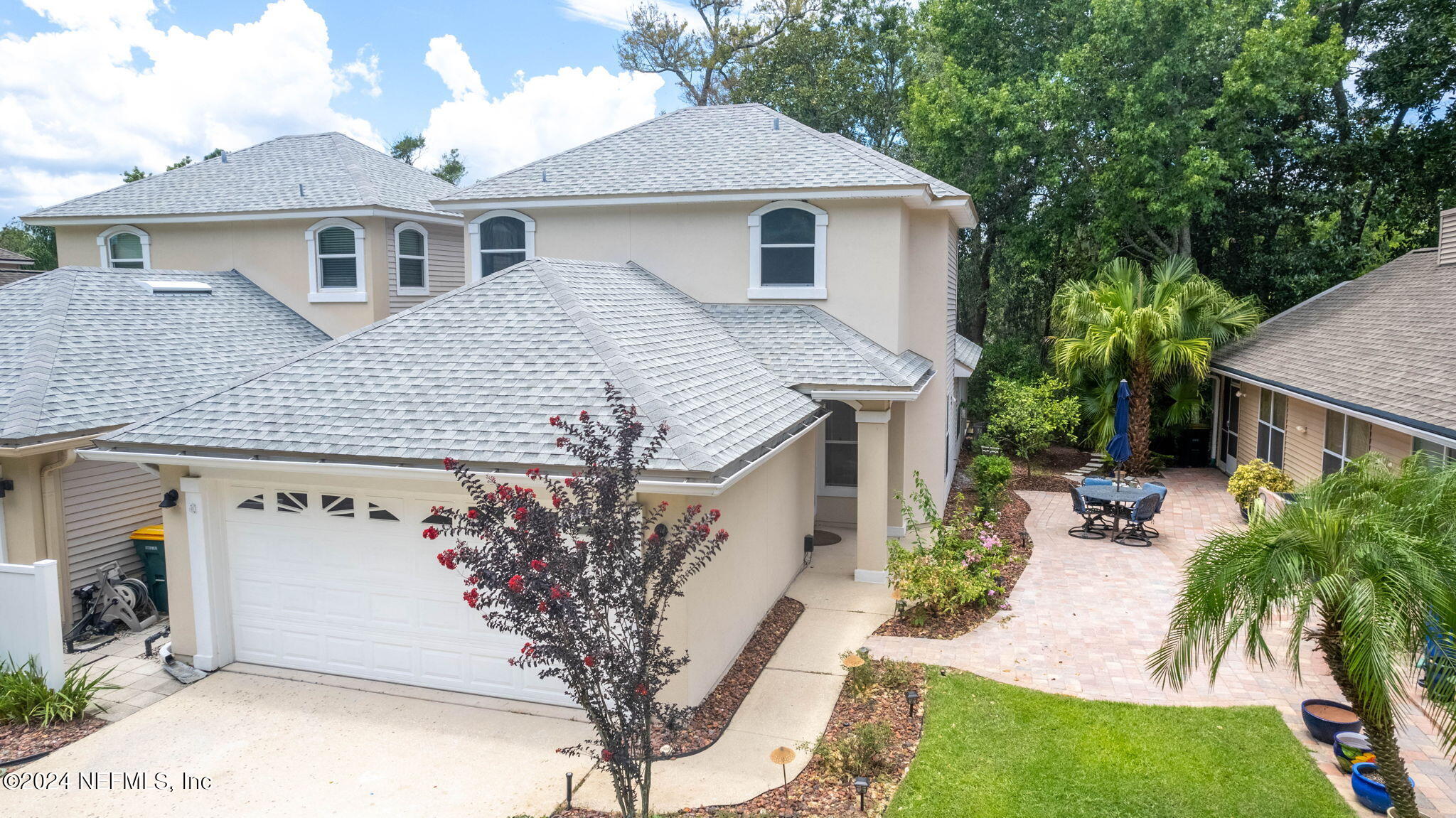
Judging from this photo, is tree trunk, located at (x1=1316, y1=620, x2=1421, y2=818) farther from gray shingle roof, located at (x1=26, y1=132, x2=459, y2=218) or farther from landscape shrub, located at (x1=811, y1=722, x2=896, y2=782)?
gray shingle roof, located at (x1=26, y1=132, x2=459, y2=218)

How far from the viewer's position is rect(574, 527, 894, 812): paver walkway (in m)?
7.51

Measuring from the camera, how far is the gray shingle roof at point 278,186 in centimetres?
1812

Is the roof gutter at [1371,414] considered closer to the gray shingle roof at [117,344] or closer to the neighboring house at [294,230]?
the gray shingle roof at [117,344]

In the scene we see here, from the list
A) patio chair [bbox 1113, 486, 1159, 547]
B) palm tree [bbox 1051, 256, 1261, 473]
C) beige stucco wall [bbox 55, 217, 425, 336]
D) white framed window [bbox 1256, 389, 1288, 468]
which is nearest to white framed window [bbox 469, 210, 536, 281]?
beige stucco wall [bbox 55, 217, 425, 336]

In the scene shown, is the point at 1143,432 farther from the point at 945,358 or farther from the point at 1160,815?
the point at 1160,815

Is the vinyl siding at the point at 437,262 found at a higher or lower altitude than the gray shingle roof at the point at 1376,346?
higher

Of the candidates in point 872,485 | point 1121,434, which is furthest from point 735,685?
point 1121,434

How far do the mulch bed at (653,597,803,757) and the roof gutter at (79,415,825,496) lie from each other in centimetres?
200

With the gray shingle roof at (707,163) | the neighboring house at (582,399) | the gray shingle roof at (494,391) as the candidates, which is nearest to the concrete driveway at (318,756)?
the neighboring house at (582,399)

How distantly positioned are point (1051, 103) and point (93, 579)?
2170cm

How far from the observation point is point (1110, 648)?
415 inches

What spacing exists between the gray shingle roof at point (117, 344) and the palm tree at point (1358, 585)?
11.5m

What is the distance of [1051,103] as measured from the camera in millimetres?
22719

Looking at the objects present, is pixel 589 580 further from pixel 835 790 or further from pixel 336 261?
pixel 336 261
